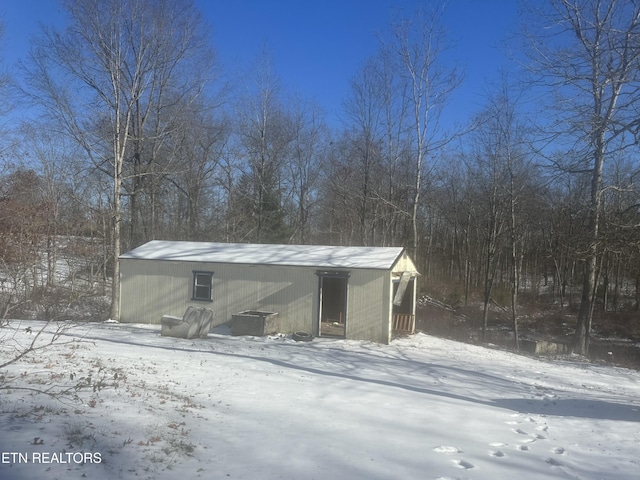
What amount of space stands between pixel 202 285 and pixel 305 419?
11479mm

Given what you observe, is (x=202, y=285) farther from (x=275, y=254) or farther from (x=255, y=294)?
(x=275, y=254)

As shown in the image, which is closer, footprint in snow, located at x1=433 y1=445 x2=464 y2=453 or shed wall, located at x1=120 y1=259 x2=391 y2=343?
footprint in snow, located at x1=433 y1=445 x2=464 y2=453

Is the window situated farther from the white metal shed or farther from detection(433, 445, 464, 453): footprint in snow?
detection(433, 445, 464, 453): footprint in snow

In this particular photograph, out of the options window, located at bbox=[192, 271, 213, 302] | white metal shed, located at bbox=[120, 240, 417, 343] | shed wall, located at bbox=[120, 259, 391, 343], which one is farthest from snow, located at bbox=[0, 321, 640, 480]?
window, located at bbox=[192, 271, 213, 302]

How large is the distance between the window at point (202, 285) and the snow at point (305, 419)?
16.3 ft

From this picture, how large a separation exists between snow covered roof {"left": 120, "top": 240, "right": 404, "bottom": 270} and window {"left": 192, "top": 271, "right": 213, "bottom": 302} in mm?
494

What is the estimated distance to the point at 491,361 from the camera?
1409cm

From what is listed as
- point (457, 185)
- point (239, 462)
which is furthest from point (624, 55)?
point (457, 185)

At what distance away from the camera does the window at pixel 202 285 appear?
17484 millimetres

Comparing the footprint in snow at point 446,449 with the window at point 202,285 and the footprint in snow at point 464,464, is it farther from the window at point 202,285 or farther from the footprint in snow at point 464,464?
the window at point 202,285

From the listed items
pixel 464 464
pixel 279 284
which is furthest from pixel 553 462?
pixel 279 284

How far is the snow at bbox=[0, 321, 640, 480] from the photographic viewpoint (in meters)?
4.72

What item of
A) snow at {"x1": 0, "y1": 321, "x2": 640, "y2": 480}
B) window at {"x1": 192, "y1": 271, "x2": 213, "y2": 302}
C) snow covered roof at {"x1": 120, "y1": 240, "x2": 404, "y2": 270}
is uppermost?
snow covered roof at {"x1": 120, "y1": 240, "x2": 404, "y2": 270}

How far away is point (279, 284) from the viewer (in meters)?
16.6
